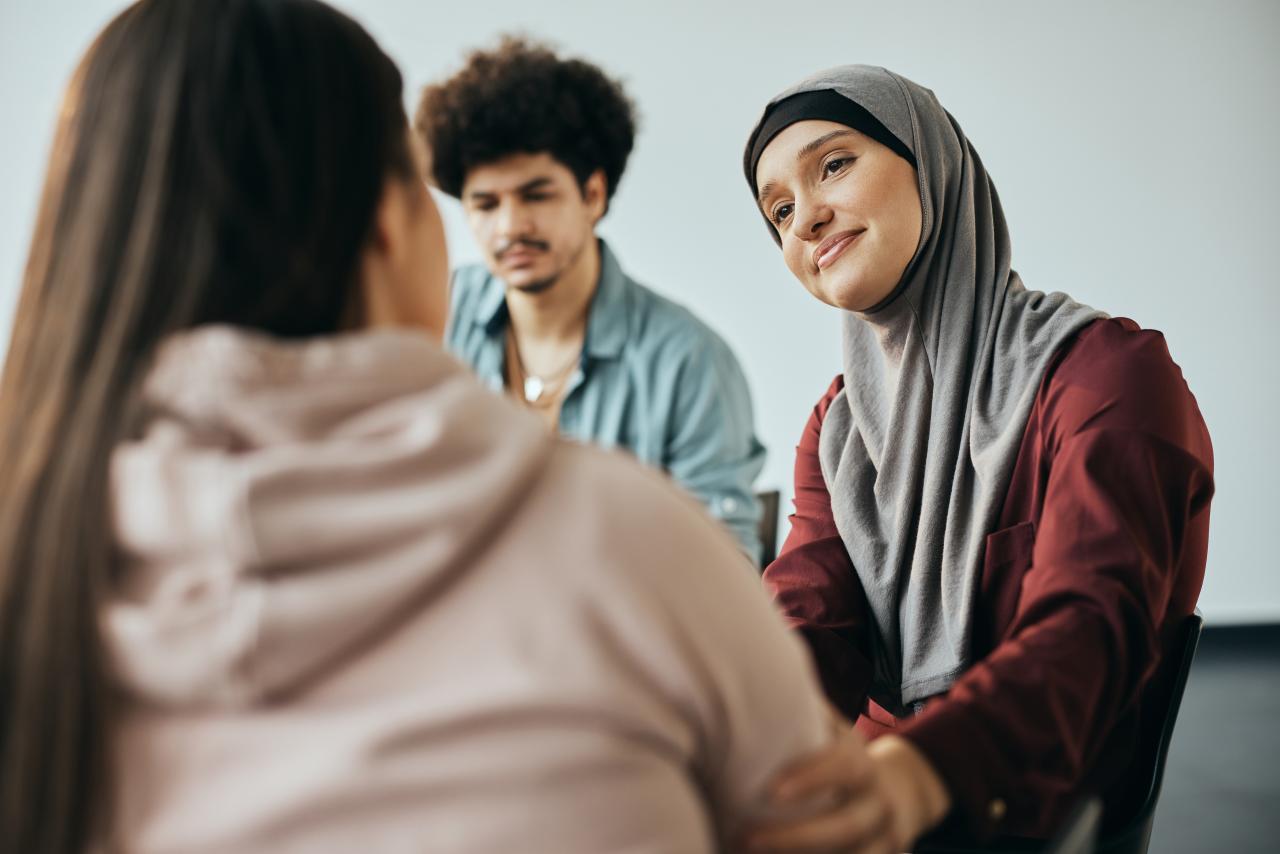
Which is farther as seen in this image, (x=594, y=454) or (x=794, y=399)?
(x=794, y=399)

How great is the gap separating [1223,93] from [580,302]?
8.92ft

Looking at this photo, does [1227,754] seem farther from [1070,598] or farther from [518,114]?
[518,114]

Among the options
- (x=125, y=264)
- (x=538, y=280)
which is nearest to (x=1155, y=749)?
(x=125, y=264)

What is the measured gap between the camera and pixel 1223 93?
12.6 feet

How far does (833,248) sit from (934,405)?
0.79 ft

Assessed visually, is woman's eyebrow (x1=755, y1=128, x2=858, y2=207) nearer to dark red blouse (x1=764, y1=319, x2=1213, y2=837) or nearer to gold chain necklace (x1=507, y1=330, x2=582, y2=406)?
dark red blouse (x1=764, y1=319, x2=1213, y2=837)

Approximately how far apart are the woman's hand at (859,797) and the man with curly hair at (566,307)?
1209mm

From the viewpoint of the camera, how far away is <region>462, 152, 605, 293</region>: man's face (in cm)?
224

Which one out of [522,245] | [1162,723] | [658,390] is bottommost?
[1162,723]

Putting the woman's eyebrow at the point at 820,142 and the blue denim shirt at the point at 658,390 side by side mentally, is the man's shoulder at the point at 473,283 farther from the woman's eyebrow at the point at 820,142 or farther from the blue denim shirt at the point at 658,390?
the woman's eyebrow at the point at 820,142

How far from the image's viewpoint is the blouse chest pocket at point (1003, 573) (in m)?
1.29

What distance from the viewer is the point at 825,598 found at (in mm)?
1446

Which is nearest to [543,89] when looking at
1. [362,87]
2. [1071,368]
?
[1071,368]

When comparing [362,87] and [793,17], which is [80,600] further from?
[793,17]
